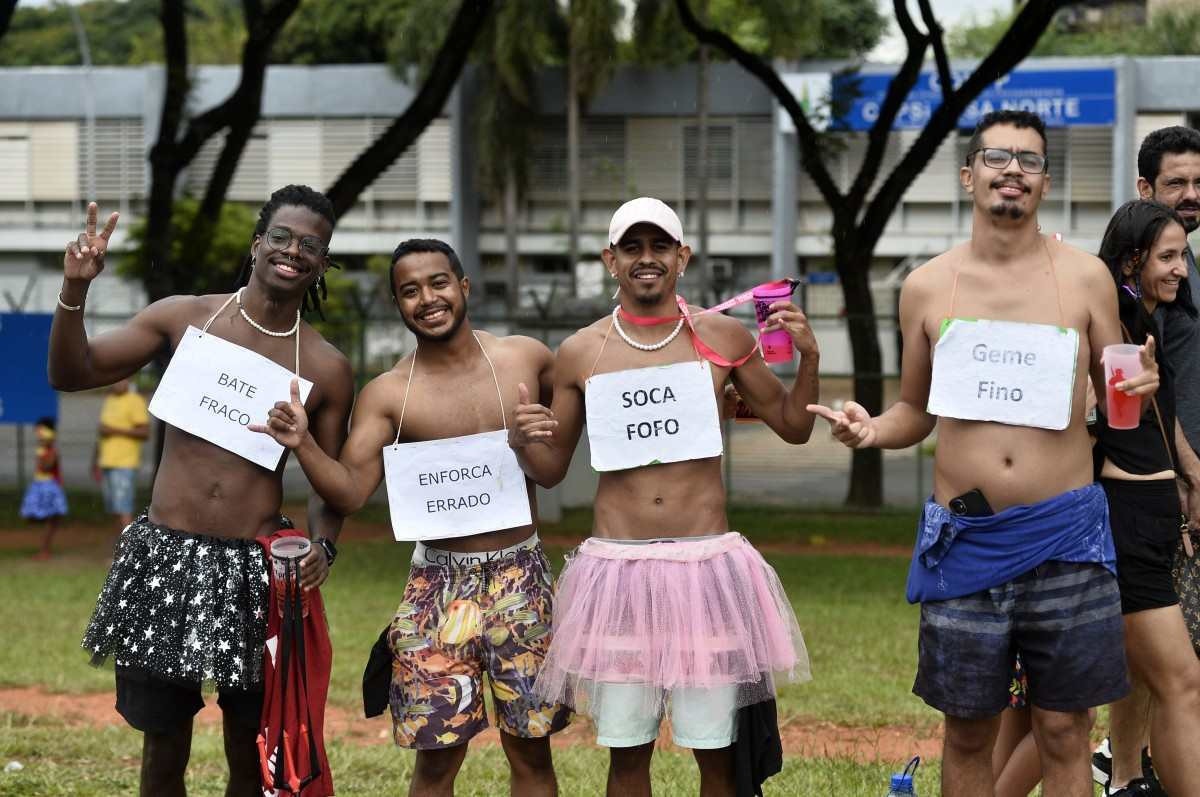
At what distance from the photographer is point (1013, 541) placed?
464 centimetres

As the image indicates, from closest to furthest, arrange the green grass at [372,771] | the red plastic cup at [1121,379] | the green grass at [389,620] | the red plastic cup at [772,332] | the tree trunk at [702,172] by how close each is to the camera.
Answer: the red plastic cup at [1121,379] < the red plastic cup at [772,332] < the green grass at [372,771] < the green grass at [389,620] < the tree trunk at [702,172]

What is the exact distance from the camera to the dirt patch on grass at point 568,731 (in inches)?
283

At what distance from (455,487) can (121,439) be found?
36.3 feet

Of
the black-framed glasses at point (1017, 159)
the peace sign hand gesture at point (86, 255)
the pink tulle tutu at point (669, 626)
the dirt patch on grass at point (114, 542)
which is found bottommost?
the dirt patch on grass at point (114, 542)

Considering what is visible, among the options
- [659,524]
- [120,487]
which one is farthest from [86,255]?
[120,487]

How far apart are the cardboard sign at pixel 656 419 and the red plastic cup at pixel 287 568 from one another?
3.06ft

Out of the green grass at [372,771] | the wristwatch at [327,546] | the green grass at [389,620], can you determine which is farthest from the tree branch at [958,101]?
the wristwatch at [327,546]

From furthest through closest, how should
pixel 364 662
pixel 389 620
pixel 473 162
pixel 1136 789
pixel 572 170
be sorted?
pixel 473 162 → pixel 572 170 → pixel 389 620 → pixel 364 662 → pixel 1136 789

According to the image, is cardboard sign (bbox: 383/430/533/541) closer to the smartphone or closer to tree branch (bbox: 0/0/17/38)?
the smartphone

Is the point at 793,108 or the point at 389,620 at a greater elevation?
the point at 793,108

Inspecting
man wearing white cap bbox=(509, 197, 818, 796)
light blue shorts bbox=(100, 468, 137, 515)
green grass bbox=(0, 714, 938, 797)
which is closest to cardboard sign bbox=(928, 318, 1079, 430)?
man wearing white cap bbox=(509, 197, 818, 796)

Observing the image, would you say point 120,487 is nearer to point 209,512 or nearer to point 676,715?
point 209,512

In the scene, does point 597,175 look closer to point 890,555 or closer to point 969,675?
point 890,555

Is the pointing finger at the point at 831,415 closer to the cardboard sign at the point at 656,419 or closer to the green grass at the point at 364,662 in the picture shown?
the cardboard sign at the point at 656,419
